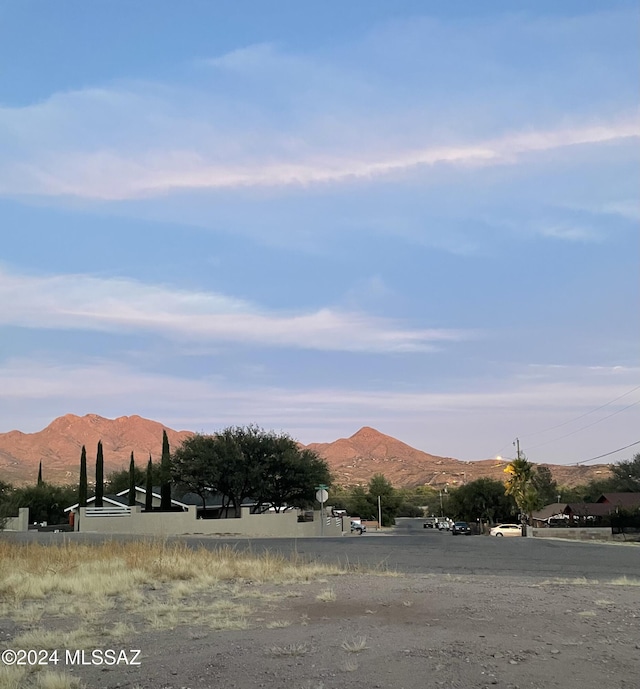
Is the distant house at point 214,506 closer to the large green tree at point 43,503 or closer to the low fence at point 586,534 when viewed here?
the large green tree at point 43,503

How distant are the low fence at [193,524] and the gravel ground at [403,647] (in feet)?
116

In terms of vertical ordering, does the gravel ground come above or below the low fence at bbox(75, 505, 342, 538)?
below

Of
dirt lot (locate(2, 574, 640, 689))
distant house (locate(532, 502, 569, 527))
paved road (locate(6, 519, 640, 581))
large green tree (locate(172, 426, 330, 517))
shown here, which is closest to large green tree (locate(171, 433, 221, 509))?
large green tree (locate(172, 426, 330, 517))

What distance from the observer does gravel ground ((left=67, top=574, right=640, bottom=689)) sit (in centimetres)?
729

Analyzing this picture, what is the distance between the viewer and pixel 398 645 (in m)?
8.77

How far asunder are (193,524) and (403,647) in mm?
41851

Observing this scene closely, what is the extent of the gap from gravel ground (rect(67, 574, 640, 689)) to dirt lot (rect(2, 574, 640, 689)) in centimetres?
1

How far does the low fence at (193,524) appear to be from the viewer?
48031 mm

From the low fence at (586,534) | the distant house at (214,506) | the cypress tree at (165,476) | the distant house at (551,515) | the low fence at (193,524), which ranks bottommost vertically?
the low fence at (586,534)

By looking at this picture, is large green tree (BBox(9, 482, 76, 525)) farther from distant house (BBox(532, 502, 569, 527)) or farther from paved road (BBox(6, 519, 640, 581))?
distant house (BBox(532, 502, 569, 527))

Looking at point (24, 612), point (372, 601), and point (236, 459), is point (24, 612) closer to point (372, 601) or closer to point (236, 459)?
point (372, 601)

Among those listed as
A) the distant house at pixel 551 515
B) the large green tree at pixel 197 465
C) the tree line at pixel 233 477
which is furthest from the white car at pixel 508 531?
the distant house at pixel 551 515

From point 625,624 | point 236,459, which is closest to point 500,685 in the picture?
point 625,624

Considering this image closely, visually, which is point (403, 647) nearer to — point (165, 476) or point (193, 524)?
point (193, 524)
